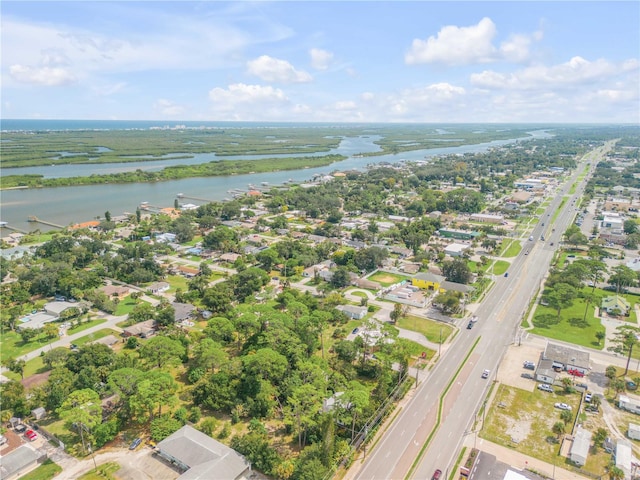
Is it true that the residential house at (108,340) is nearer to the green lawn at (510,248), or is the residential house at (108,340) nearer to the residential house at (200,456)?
the residential house at (200,456)

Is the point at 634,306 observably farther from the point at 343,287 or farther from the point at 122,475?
the point at 122,475

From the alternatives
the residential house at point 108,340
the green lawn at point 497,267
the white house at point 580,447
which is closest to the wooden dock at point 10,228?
the residential house at point 108,340

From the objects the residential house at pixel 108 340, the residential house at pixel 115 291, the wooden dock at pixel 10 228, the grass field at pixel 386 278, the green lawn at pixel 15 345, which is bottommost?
the green lawn at pixel 15 345

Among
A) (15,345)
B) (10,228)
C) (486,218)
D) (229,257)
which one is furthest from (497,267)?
(10,228)

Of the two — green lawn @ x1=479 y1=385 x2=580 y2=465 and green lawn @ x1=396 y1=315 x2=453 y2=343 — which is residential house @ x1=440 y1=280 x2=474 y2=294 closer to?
green lawn @ x1=396 y1=315 x2=453 y2=343

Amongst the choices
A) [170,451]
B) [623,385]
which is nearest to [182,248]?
[170,451]

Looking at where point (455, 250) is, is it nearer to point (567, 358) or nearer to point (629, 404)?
point (567, 358)
